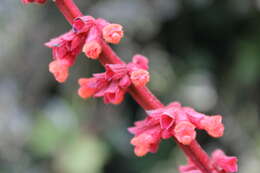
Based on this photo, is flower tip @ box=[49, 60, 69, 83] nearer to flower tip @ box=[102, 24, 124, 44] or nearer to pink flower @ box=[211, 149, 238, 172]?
flower tip @ box=[102, 24, 124, 44]

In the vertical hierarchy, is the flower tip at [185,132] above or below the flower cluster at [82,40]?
below

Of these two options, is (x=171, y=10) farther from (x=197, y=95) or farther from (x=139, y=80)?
(x=139, y=80)

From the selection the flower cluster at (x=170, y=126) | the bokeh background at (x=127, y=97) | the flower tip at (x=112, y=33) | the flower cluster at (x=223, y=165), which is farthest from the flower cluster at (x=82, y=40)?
the bokeh background at (x=127, y=97)

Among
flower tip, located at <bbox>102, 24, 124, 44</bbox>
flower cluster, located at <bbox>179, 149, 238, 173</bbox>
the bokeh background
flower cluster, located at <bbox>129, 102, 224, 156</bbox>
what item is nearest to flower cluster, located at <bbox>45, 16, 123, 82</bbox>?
flower tip, located at <bbox>102, 24, 124, 44</bbox>

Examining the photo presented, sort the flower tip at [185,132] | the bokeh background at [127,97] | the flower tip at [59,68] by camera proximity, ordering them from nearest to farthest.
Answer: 1. the flower tip at [185,132]
2. the flower tip at [59,68]
3. the bokeh background at [127,97]

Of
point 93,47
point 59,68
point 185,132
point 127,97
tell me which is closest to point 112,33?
point 93,47

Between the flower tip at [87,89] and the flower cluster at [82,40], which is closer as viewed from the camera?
the flower cluster at [82,40]

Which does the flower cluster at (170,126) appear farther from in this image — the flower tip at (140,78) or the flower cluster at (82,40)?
the flower cluster at (82,40)
